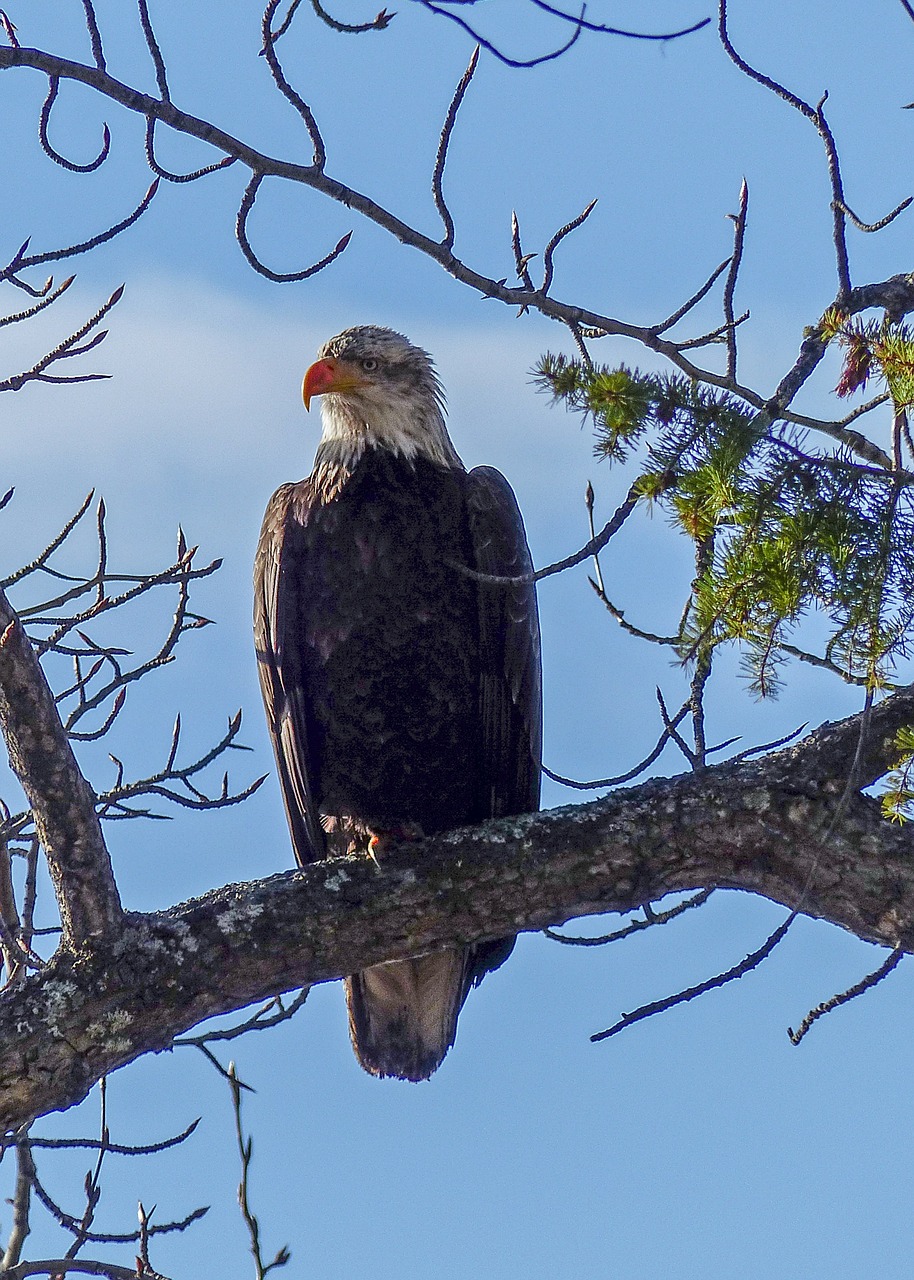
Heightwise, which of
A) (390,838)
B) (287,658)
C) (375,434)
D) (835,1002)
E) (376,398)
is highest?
(376,398)

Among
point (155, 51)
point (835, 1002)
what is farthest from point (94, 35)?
point (835, 1002)

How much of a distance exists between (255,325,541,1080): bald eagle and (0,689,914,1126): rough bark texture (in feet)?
2.03

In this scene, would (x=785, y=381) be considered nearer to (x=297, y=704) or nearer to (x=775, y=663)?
(x=775, y=663)

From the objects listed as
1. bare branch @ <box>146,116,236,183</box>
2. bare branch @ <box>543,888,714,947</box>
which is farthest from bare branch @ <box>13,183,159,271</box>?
bare branch @ <box>543,888,714,947</box>

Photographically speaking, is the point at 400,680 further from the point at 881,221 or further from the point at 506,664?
the point at 881,221

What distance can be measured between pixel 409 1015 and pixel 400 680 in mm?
975

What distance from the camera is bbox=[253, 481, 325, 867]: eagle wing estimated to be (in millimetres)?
4074

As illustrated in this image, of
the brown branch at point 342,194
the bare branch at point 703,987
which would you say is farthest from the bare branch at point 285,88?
the bare branch at point 703,987

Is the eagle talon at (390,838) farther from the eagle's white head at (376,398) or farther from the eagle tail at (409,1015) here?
the eagle's white head at (376,398)

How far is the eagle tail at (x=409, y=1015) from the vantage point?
4141 mm

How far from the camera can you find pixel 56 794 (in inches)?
120

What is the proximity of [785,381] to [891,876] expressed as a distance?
1.02 m

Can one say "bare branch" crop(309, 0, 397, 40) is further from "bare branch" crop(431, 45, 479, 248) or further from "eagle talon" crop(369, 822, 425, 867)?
"eagle talon" crop(369, 822, 425, 867)

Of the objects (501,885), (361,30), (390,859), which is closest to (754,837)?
(501,885)
